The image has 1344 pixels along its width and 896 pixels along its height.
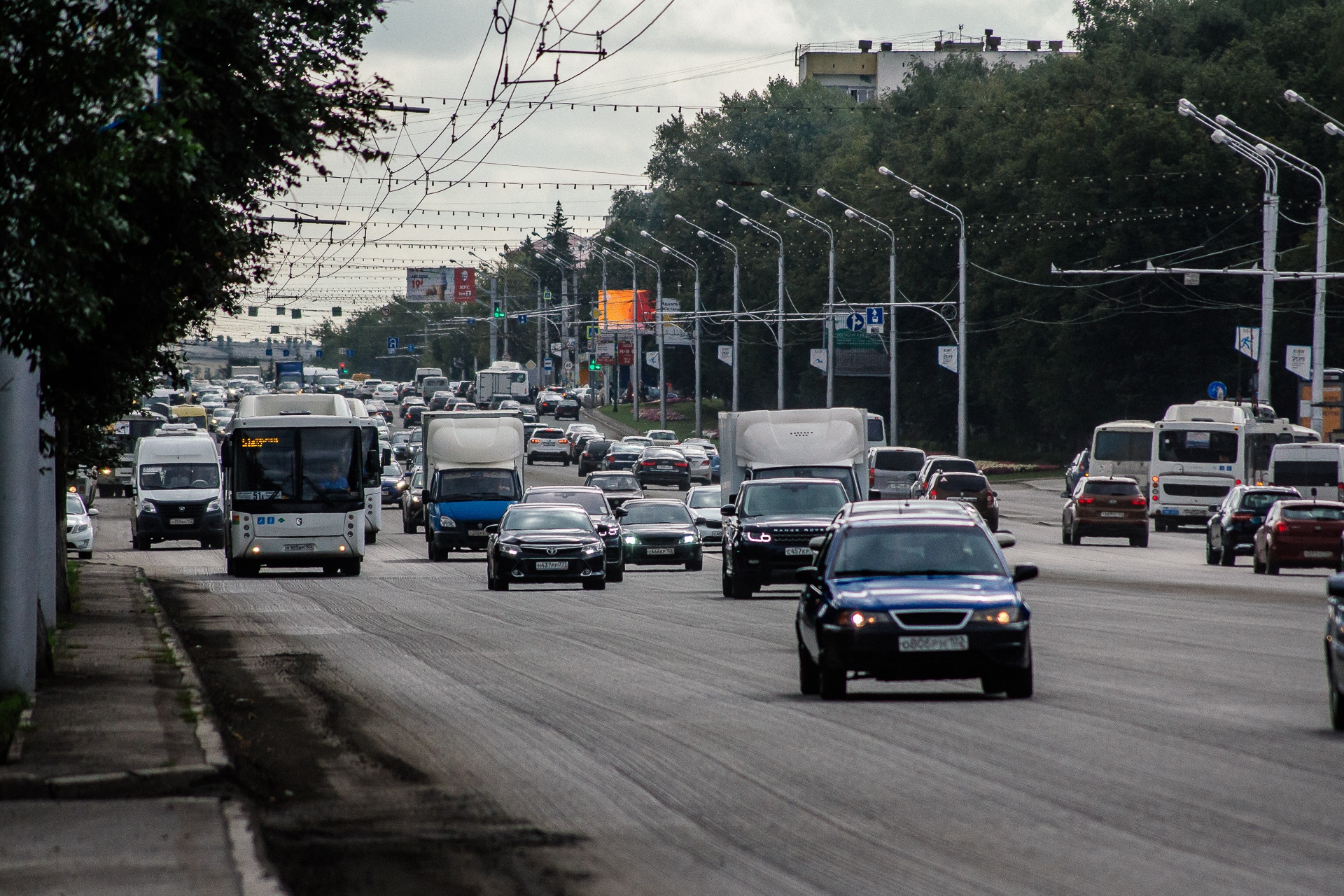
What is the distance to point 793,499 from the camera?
2903 cm

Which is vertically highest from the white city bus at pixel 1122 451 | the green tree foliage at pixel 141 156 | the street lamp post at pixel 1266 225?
the street lamp post at pixel 1266 225

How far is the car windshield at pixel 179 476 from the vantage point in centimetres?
4728

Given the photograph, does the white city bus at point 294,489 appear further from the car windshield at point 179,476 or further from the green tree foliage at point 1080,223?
the green tree foliage at point 1080,223

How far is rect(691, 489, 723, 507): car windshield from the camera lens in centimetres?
4606

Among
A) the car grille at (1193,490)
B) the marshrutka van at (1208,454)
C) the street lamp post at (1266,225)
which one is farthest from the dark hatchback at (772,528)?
the car grille at (1193,490)

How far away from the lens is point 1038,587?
98.9 feet

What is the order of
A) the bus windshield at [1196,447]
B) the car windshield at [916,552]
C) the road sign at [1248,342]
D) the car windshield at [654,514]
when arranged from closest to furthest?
the car windshield at [916,552] → the car windshield at [654,514] → the bus windshield at [1196,447] → the road sign at [1248,342]

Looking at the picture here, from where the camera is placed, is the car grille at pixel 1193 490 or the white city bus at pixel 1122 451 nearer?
the car grille at pixel 1193 490

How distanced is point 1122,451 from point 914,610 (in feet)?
152

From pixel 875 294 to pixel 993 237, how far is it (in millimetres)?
14838

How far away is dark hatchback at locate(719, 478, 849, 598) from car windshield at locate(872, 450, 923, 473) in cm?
2795

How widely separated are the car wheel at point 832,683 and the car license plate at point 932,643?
66 centimetres

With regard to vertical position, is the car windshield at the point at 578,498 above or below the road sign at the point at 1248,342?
below

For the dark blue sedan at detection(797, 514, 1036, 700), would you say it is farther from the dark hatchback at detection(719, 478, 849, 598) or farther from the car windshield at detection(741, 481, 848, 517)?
the car windshield at detection(741, 481, 848, 517)
